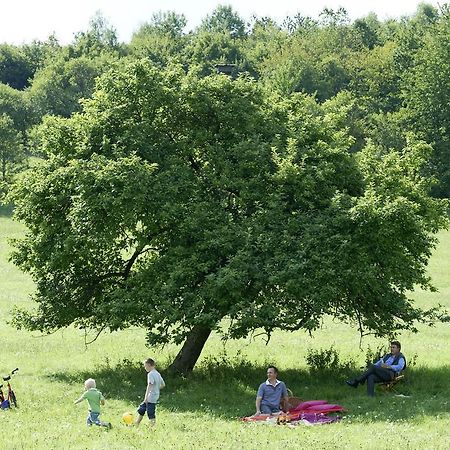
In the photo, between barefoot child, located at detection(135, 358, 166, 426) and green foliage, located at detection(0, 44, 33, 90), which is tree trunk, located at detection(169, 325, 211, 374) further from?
green foliage, located at detection(0, 44, 33, 90)

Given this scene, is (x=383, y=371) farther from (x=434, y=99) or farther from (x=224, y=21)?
(x=224, y=21)

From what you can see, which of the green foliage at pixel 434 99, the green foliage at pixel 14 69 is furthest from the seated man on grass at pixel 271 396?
the green foliage at pixel 14 69

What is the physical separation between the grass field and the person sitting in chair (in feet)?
1.15

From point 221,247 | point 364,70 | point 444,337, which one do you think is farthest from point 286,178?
point 364,70

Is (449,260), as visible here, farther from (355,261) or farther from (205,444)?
(205,444)

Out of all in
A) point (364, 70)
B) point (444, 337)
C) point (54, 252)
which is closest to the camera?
point (54, 252)

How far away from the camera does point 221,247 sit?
21.5 metres

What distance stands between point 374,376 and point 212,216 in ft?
18.4

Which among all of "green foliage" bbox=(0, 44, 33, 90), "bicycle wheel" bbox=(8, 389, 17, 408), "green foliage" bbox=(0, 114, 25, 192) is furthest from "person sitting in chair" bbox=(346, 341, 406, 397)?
"green foliage" bbox=(0, 44, 33, 90)

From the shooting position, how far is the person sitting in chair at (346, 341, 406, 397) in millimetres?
20641

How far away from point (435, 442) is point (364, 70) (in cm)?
8380

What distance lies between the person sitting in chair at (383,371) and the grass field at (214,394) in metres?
0.35

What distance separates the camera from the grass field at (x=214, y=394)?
50.8 ft

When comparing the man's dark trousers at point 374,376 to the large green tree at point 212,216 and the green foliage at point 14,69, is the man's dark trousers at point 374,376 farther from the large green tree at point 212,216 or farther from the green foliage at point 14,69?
the green foliage at point 14,69
